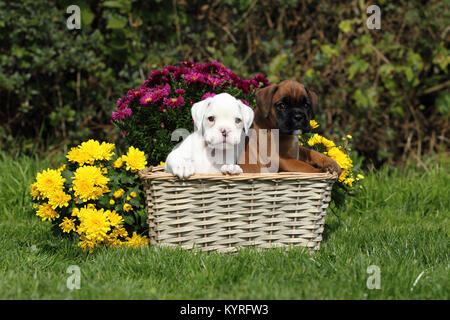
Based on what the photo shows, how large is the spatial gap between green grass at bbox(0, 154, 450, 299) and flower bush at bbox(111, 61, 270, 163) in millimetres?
1025

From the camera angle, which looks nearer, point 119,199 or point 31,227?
point 119,199

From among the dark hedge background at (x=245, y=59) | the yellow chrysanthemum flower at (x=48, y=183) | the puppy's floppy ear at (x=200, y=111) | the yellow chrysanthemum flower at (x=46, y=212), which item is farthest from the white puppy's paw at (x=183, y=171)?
the dark hedge background at (x=245, y=59)

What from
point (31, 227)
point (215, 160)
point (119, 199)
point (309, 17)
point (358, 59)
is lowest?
point (31, 227)

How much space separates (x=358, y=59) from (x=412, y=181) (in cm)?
184

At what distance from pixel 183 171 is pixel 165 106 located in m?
1.06

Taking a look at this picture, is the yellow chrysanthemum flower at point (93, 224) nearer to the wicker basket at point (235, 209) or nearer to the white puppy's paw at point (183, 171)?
the wicker basket at point (235, 209)

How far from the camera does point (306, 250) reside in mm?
3553

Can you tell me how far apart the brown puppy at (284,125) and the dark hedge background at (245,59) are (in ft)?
8.57

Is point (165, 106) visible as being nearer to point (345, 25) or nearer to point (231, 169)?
point (231, 169)

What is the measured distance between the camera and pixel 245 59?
6.76 meters

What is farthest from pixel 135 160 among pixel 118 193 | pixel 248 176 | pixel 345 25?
pixel 345 25

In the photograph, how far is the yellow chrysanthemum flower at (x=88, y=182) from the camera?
3.72 m

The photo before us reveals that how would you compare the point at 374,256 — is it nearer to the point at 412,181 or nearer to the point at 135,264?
the point at 135,264
